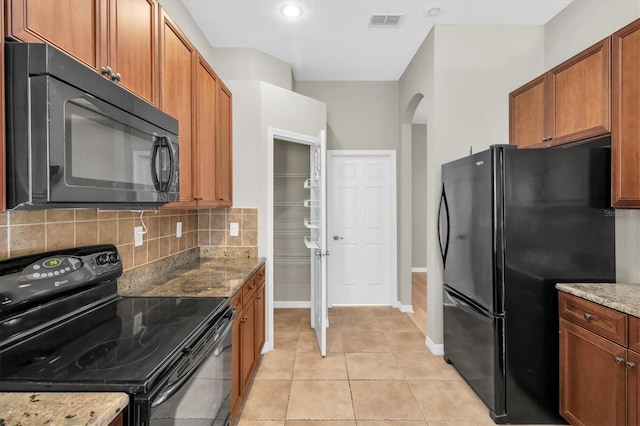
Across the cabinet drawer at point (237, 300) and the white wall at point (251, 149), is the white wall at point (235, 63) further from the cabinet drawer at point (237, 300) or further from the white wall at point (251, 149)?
the cabinet drawer at point (237, 300)

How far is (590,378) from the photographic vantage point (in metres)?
1.80

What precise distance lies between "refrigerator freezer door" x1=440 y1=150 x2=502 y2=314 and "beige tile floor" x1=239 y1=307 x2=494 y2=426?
29.0 inches

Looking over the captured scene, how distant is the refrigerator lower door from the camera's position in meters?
2.09

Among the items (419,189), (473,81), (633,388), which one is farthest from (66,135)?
(419,189)

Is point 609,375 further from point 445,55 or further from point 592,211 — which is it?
point 445,55

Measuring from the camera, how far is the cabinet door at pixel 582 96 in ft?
6.31

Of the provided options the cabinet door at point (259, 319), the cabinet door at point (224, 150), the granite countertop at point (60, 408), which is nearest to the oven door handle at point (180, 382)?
the granite countertop at point (60, 408)

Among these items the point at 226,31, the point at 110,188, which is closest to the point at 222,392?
the point at 110,188

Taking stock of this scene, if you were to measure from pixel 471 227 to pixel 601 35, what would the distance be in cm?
174

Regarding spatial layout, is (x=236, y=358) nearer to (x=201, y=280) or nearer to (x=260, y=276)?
(x=201, y=280)

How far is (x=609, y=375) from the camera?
1687 mm

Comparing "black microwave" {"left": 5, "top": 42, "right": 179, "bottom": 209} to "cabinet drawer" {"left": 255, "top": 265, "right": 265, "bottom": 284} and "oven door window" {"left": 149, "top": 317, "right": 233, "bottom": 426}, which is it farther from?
"cabinet drawer" {"left": 255, "top": 265, "right": 265, "bottom": 284}

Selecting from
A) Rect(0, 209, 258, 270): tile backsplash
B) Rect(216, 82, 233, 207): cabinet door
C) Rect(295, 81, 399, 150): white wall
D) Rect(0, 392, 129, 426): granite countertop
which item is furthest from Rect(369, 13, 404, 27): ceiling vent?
Rect(0, 392, 129, 426): granite countertop

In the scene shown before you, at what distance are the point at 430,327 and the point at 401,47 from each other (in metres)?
2.87
